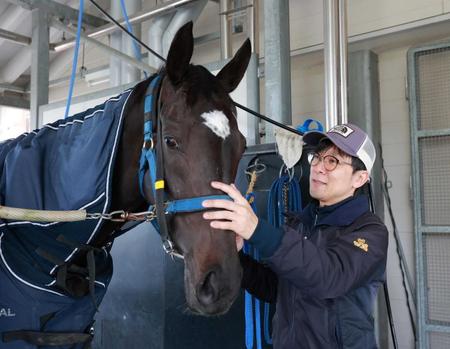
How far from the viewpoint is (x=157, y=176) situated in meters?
1.11

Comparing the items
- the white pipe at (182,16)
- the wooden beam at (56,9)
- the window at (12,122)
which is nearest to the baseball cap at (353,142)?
the white pipe at (182,16)

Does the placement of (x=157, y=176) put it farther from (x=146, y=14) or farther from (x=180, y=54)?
(x=146, y=14)

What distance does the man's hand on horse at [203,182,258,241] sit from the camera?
965mm

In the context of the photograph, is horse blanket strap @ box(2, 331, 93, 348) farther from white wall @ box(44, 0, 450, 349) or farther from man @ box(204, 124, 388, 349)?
white wall @ box(44, 0, 450, 349)

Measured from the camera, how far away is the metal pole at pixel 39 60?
2982 millimetres

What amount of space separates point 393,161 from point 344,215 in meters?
1.88

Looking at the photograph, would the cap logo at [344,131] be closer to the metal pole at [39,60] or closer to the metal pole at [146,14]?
the metal pole at [146,14]

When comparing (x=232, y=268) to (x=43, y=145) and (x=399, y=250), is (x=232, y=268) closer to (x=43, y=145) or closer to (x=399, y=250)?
(x=43, y=145)

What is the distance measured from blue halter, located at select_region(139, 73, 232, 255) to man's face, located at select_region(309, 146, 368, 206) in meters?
0.43

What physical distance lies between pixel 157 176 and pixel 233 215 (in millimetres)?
257

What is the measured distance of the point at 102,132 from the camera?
116 cm

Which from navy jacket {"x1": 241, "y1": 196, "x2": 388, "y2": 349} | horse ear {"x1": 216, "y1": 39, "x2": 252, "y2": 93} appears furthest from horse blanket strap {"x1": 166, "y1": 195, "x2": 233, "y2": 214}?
horse ear {"x1": 216, "y1": 39, "x2": 252, "y2": 93}

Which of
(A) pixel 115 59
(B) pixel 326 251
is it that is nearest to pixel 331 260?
(B) pixel 326 251

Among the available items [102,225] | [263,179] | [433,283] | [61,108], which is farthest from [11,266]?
[433,283]
